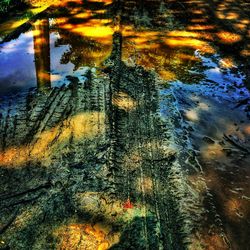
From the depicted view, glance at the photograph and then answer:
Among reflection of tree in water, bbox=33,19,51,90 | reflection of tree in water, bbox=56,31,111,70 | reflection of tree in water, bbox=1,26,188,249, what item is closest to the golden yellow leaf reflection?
reflection of tree in water, bbox=1,26,188,249

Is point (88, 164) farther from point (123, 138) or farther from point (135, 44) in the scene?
point (135, 44)

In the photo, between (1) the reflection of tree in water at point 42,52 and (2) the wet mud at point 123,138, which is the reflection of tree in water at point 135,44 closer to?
(2) the wet mud at point 123,138

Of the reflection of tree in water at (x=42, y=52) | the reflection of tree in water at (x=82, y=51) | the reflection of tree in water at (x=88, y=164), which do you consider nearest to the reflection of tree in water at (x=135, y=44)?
the reflection of tree in water at (x=82, y=51)

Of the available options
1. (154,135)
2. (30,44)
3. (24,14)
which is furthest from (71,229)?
(24,14)

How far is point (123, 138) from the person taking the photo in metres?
3.48

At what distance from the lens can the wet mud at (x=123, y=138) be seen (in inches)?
103

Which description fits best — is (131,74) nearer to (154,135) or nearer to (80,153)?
(154,135)

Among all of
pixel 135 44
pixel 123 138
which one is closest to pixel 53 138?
pixel 123 138

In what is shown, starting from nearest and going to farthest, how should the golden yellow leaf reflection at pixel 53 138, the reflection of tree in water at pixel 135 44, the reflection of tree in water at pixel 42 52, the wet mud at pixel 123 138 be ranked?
1. the wet mud at pixel 123 138
2. the golden yellow leaf reflection at pixel 53 138
3. the reflection of tree in water at pixel 42 52
4. the reflection of tree in water at pixel 135 44

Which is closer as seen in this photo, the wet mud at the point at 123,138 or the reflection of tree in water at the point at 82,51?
the wet mud at the point at 123,138

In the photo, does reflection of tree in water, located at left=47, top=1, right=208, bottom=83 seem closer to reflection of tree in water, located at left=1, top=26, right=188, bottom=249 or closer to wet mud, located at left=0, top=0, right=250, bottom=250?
wet mud, located at left=0, top=0, right=250, bottom=250

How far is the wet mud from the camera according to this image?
261 centimetres

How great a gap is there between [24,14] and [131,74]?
3.57 meters

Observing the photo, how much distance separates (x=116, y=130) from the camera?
11.8 feet
